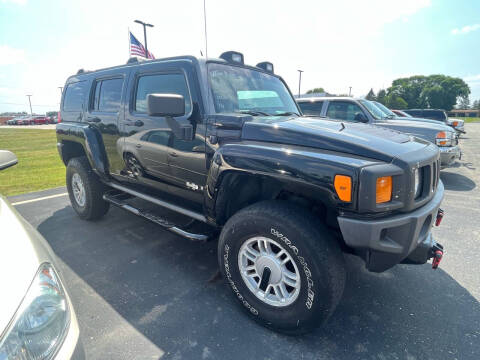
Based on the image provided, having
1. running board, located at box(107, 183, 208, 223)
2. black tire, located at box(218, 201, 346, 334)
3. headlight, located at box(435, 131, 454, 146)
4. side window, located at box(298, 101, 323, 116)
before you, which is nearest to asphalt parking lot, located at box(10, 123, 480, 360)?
black tire, located at box(218, 201, 346, 334)

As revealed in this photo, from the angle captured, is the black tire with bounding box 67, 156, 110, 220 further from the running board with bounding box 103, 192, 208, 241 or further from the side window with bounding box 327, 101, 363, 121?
the side window with bounding box 327, 101, 363, 121

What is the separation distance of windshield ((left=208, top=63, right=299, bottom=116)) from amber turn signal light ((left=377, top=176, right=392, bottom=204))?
4.49 feet

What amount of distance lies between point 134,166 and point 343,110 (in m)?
5.46

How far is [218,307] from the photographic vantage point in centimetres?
242

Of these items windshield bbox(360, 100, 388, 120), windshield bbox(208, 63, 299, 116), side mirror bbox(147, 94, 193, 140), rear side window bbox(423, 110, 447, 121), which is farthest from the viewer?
rear side window bbox(423, 110, 447, 121)

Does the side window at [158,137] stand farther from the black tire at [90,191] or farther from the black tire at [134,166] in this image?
the black tire at [90,191]

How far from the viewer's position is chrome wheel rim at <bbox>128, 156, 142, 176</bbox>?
11.1ft

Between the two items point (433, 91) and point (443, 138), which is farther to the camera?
point (433, 91)

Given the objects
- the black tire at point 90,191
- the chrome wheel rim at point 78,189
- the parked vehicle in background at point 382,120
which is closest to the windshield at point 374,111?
the parked vehicle in background at point 382,120

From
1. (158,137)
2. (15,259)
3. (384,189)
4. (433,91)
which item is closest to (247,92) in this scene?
(158,137)

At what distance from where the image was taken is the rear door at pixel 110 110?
3.53 m

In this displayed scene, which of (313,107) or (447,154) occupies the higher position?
(313,107)

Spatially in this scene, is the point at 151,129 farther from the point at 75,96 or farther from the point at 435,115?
the point at 435,115

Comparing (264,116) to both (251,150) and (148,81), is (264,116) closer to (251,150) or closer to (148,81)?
(251,150)
